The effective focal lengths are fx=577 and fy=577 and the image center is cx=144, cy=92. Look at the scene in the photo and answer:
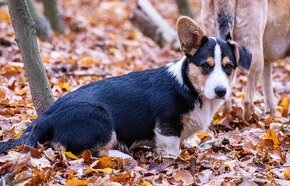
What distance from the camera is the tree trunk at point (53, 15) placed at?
42.4 ft

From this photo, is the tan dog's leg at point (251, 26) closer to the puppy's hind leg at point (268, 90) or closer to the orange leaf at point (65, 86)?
the puppy's hind leg at point (268, 90)

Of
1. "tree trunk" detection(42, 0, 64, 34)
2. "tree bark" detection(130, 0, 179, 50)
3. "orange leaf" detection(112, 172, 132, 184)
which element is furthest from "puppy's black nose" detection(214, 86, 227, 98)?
"tree trunk" detection(42, 0, 64, 34)

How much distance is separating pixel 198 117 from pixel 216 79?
0.53m

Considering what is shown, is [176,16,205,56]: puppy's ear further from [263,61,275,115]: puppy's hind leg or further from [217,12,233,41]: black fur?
[263,61,275,115]: puppy's hind leg

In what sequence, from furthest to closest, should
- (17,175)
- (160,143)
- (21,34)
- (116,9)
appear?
(116,9)
(21,34)
(160,143)
(17,175)

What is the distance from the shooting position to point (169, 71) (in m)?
5.84

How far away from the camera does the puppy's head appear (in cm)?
536

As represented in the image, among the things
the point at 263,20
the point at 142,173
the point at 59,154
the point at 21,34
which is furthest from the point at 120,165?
the point at 263,20

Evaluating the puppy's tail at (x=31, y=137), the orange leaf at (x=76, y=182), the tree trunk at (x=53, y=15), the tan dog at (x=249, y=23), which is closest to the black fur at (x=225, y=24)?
the tan dog at (x=249, y=23)

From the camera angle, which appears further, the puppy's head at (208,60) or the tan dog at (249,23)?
the tan dog at (249,23)

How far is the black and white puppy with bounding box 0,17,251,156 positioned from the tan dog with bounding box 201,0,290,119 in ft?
4.17

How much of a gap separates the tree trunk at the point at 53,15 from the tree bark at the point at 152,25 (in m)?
1.66

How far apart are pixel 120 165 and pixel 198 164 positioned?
0.74m

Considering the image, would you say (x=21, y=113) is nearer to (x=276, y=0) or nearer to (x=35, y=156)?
(x=35, y=156)
